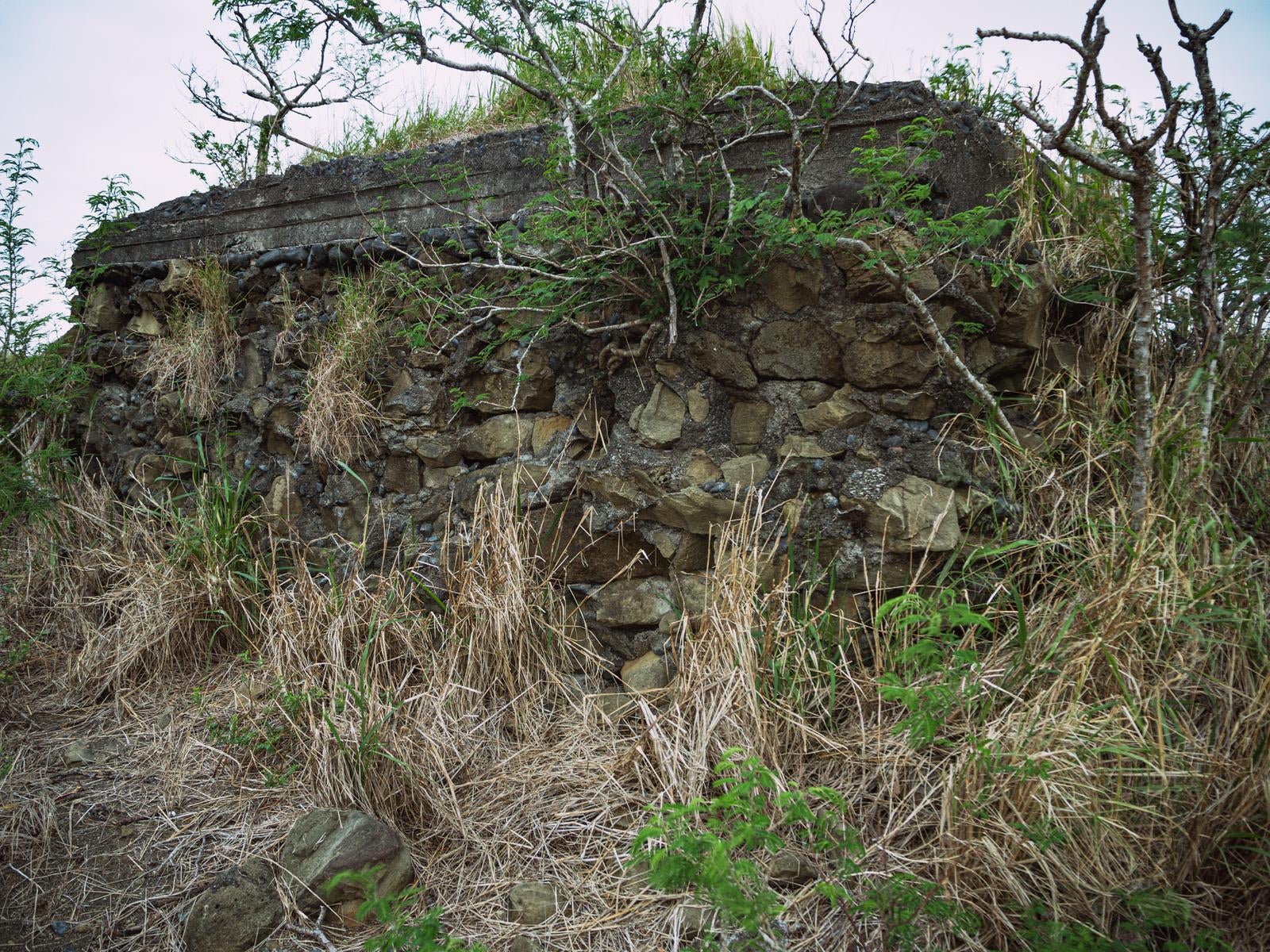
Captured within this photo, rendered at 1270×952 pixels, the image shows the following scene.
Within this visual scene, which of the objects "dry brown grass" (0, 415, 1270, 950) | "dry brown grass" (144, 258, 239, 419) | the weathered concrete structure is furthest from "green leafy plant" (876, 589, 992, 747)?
"dry brown grass" (144, 258, 239, 419)

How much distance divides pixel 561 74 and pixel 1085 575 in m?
2.58

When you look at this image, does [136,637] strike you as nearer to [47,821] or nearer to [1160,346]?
[47,821]

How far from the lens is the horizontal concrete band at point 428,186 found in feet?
10.7

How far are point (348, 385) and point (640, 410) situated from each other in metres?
1.44

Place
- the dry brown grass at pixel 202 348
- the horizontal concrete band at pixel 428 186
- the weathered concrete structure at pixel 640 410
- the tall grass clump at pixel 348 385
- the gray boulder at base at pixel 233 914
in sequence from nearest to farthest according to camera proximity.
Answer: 1. the gray boulder at base at pixel 233 914
2. the weathered concrete structure at pixel 640 410
3. the horizontal concrete band at pixel 428 186
4. the tall grass clump at pixel 348 385
5. the dry brown grass at pixel 202 348

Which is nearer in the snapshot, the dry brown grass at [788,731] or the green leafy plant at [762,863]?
the green leafy plant at [762,863]

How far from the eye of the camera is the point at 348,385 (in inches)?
158

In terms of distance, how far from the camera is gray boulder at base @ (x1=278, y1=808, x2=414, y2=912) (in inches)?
98.7

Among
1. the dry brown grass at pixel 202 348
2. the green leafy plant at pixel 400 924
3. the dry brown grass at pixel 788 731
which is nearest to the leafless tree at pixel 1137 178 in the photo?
the dry brown grass at pixel 788 731

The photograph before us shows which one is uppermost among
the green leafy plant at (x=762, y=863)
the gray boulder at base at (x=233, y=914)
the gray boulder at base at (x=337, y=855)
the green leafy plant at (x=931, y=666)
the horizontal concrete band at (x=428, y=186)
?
the horizontal concrete band at (x=428, y=186)

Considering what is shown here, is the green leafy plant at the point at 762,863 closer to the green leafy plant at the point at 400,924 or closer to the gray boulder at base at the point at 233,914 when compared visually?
the green leafy plant at the point at 400,924

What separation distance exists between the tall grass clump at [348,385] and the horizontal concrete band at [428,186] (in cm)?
37

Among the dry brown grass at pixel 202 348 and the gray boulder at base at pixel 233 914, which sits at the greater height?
the dry brown grass at pixel 202 348

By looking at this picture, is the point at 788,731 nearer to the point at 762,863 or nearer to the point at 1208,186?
the point at 762,863
